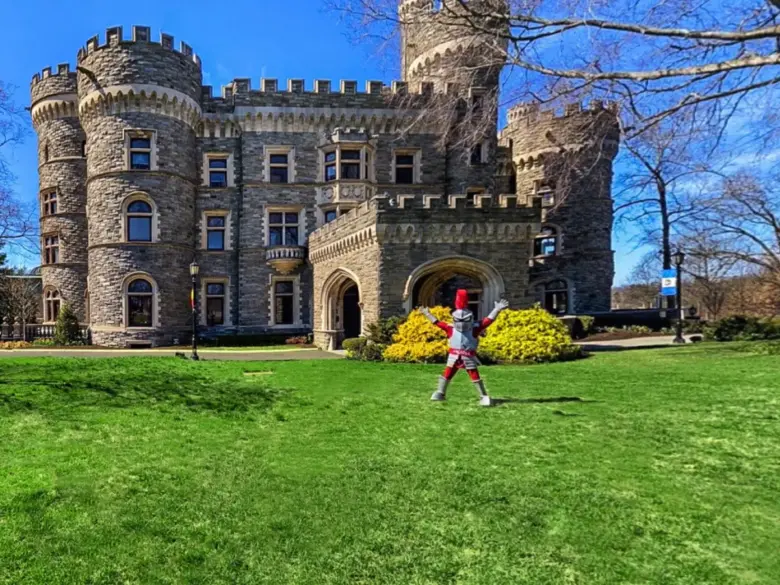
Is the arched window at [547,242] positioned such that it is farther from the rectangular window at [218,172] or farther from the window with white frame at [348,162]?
the rectangular window at [218,172]

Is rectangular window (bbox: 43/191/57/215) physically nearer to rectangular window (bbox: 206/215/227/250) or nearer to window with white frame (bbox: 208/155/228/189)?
rectangular window (bbox: 206/215/227/250)

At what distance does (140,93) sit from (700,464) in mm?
26519

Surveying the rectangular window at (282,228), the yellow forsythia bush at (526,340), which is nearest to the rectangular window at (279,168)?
the rectangular window at (282,228)

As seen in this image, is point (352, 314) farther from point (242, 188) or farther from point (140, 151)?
point (140, 151)

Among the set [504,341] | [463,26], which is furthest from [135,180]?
[463,26]

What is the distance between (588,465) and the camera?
16.5 ft

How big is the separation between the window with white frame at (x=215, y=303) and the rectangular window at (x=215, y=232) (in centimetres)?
210

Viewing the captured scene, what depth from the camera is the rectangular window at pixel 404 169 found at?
26.3m

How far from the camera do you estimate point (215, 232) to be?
26031mm

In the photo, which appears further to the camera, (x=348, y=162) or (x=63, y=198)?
(x=63, y=198)

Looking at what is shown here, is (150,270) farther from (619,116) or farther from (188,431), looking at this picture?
(619,116)

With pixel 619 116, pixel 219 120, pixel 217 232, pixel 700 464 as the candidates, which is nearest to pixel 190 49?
pixel 219 120

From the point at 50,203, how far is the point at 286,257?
15.7 metres

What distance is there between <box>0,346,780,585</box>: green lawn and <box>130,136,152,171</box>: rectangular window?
18.3 metres
